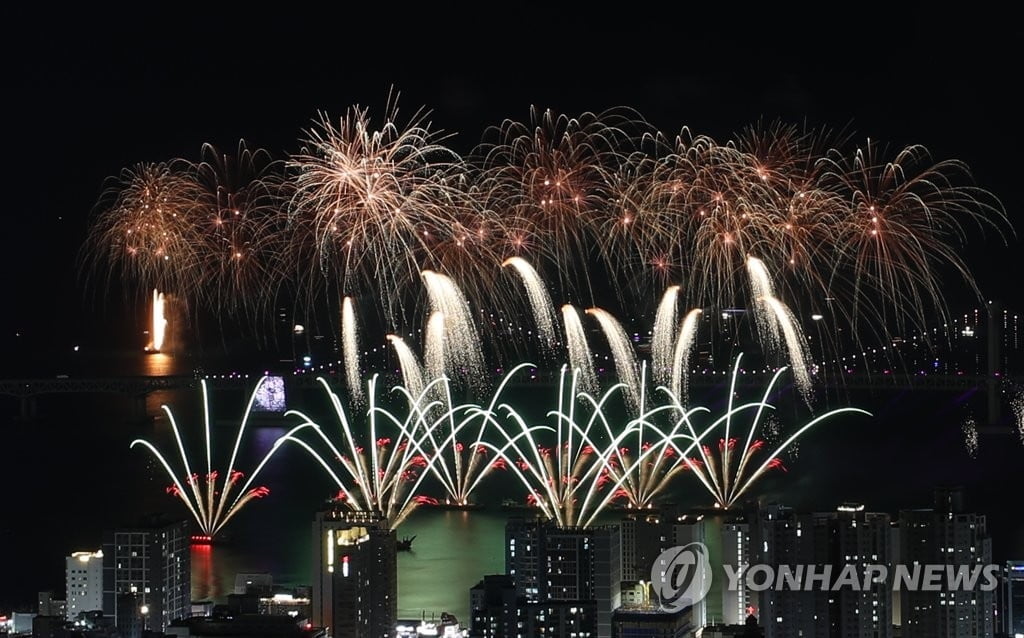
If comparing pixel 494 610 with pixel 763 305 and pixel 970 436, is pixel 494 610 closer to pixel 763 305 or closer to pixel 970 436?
pixel 763 305

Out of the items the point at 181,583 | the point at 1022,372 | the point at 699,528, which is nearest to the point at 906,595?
the point at 699,528

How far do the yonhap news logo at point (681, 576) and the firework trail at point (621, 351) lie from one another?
233cm

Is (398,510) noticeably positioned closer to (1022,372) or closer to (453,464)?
(453,464)

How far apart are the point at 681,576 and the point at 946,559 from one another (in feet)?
6.75

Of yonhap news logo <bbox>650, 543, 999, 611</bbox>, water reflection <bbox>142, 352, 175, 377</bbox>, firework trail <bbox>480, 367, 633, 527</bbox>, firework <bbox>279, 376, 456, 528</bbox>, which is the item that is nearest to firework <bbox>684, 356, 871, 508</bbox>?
firework trail <bbox>480, 367, 633, 527</bbox>

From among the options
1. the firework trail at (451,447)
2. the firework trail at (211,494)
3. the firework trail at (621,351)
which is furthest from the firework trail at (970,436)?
the firework trail at (211,494)

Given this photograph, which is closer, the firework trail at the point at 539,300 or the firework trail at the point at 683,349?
the firework trail at the point at 539,300

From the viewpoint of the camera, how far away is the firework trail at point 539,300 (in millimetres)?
16500

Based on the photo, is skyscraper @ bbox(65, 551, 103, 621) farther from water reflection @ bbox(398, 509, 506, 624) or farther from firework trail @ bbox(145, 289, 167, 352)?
firework trail @ bbox(145, 289, 167, 352)

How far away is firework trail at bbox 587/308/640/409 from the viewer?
18266 millimetres

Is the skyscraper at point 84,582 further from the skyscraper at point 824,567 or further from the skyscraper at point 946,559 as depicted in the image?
the skyscraper at point 946,559

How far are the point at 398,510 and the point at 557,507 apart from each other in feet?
6.35

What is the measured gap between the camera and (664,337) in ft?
70.9

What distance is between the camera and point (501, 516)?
19.5 metres
